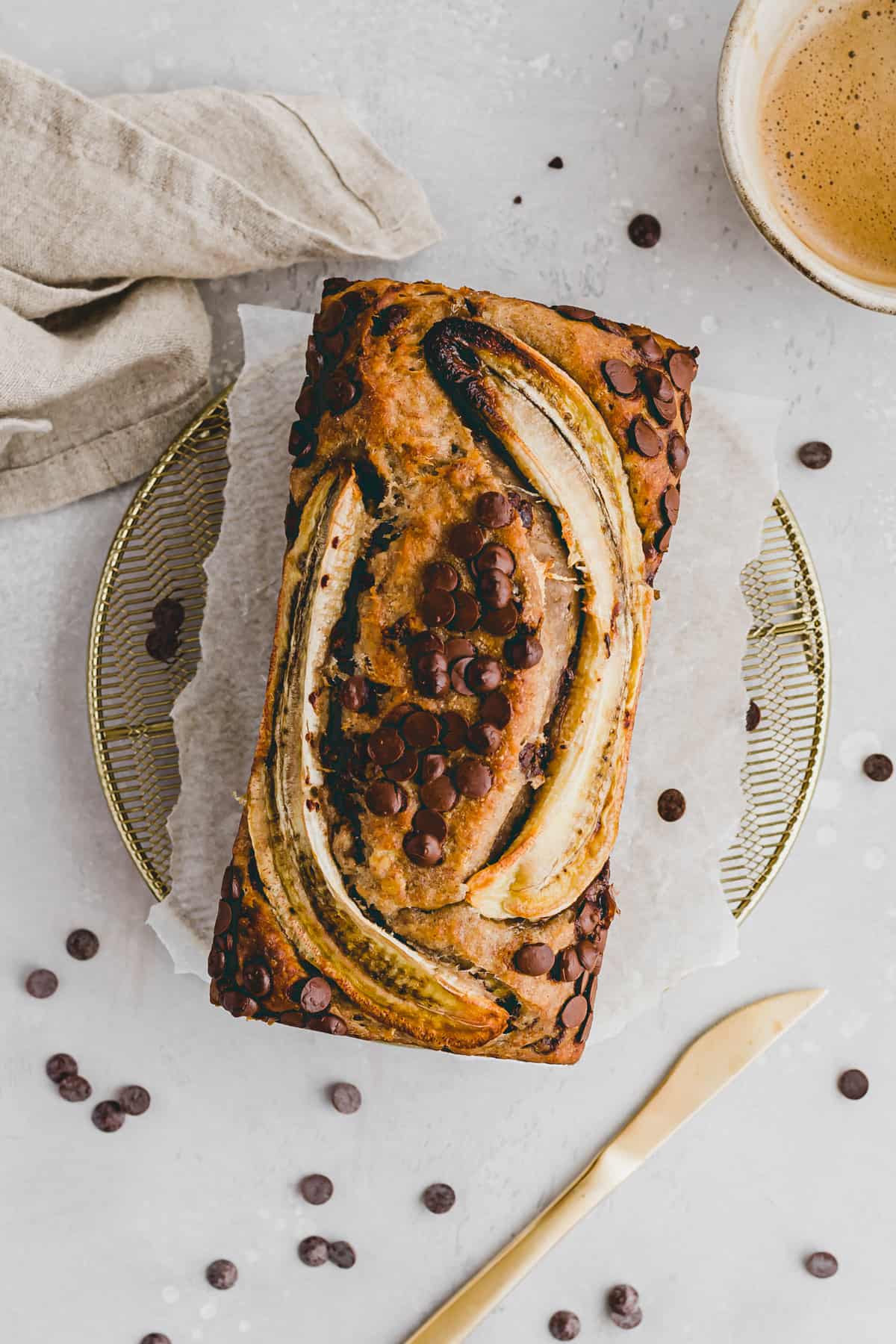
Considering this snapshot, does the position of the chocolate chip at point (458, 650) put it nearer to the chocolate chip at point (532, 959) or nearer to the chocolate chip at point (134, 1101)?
the chocolate chip at point (532, 959)

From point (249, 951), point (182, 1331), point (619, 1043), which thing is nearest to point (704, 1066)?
point (619, 1043)

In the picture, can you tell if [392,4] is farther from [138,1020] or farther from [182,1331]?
[182,1331]

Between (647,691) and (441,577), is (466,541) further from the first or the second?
(647,691)

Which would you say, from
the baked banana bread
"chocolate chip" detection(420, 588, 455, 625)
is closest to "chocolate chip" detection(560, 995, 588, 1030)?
the baked banana bread

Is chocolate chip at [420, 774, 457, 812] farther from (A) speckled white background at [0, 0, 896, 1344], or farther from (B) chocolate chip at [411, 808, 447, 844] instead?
(A) speckled white background at [0, 0, 896, 1344]

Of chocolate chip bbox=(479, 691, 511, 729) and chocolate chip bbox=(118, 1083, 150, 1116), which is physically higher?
chocolate chip bbox=(479, 691, 511, 729)

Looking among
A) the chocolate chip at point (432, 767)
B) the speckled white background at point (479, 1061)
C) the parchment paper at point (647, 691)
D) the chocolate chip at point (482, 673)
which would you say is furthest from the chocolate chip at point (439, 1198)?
the chocolate chip at point (482, 673)

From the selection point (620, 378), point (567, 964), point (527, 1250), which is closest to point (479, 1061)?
point (527, 1250)
